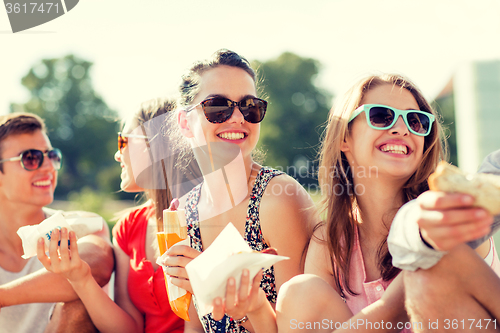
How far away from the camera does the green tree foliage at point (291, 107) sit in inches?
1841

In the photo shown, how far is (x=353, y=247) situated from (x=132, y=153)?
1.91 m

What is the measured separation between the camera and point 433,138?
245 cm

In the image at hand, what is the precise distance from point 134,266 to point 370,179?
1820 millimetres

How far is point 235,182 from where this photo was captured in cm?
273

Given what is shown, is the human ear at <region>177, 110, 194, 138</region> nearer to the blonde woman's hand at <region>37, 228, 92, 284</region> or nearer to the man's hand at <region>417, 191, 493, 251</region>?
the blonde woman's hand at <region>37, 228, 92, 284</region>

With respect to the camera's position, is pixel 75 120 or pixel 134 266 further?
pixel 75 120

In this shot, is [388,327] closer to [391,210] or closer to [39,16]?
[391,210]

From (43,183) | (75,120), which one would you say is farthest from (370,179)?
(75,120)

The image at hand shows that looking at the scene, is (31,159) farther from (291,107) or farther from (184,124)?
(291,107)

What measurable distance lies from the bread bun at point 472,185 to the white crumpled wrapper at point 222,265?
0.69 m

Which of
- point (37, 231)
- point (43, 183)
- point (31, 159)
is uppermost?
point (31, 159)

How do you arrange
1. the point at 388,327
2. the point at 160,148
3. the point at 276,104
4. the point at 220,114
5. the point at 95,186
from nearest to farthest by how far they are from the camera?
the point at 388,327
the point at 220,114
the point at 160,148
the point at 95,186
the point at 276,104

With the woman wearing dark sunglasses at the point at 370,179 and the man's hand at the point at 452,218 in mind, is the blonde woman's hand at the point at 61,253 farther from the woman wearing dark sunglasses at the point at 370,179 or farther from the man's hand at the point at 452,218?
the man's hand at the point at 452,218

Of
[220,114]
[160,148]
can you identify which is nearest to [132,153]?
[160,148]
